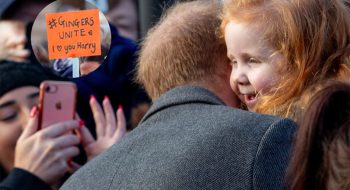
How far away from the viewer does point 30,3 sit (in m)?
2.53

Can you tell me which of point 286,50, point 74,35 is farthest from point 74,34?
point 286,50

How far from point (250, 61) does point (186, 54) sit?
0.55 ft

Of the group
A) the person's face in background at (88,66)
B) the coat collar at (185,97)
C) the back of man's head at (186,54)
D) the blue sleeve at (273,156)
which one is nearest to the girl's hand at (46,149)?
the person's face in background at (88,66)

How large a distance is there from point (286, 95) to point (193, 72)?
0.29m

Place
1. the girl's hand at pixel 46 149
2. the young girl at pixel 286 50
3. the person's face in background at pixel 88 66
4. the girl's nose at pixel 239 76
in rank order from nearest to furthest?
the young girl at pixel 286 50, the girl's nose at pixel 239 76, the person's face in background at pixel 88 66, the girl's hand at pixel 46 149

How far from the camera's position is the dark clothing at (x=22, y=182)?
7.97 feet

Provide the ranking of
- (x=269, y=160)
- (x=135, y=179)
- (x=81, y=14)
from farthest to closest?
(x=81, y=14)
(x=135, y=179)
(x=269, y=160)

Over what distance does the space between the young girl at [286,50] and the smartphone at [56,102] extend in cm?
63

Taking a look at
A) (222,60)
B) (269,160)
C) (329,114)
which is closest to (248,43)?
(222,60)

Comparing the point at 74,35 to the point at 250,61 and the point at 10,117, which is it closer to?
the point at 250,61

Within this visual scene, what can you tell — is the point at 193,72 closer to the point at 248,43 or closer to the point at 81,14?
the point at 248,43

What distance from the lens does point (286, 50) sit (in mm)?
2027

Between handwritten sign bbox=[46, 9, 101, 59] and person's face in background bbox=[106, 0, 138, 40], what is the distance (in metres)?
0.47

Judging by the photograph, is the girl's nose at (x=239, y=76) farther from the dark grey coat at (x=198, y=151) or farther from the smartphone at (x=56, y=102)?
the smartphone at (x=56, y=102)
